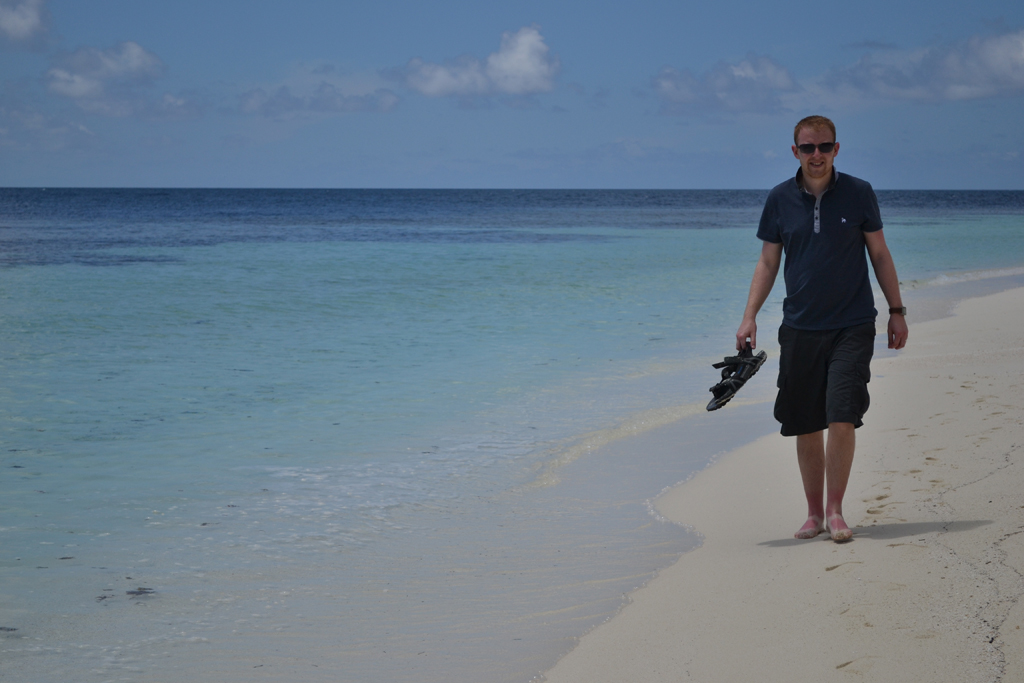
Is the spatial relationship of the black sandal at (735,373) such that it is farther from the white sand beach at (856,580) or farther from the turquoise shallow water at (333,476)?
the turquoise shallow water at (333,476)

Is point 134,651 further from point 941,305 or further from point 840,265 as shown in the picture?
point 941,305

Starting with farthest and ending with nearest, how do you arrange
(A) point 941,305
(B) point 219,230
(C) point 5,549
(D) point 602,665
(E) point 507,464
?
(B) point 219,230
(A) point 941,305
(E) point 507,464
(C) point 5,549
(D) point 602,665

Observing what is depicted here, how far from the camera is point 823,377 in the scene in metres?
3.38

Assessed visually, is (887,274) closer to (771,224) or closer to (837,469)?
(771,224)

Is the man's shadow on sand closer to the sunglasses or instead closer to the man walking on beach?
the man walking on beach

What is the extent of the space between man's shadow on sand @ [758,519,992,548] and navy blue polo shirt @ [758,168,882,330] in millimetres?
859

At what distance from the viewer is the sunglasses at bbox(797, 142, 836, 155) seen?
10.7ft

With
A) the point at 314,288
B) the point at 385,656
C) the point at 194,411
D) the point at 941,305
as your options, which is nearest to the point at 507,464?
the point at 385,656

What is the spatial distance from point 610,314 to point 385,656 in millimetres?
10533

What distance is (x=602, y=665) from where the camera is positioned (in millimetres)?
2824

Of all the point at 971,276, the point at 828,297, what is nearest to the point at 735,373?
the point at 828,297

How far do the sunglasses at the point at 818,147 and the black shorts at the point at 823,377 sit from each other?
684 mm

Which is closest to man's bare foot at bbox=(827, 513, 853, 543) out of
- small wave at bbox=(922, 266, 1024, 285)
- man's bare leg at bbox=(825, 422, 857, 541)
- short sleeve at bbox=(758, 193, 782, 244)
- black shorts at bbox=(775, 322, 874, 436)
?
man's bare leg at bbox=(825, 422, 857, 541)

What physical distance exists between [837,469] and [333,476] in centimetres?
304
